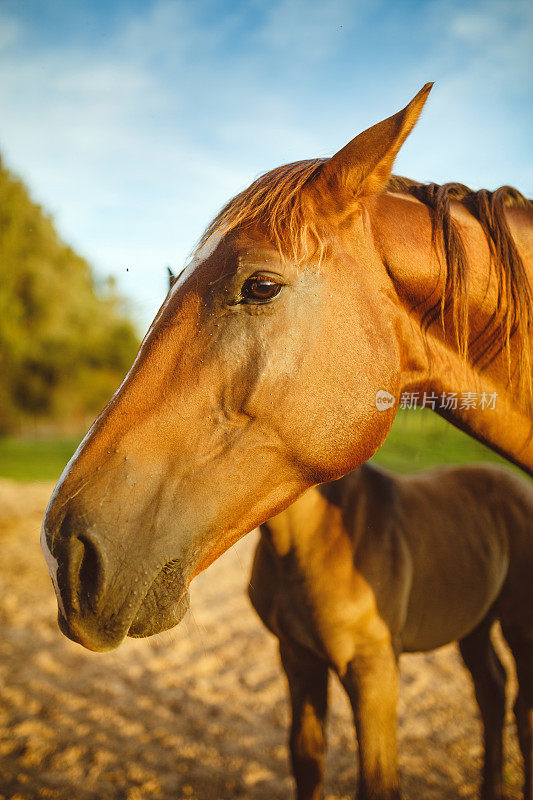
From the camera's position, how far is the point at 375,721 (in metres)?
2.02

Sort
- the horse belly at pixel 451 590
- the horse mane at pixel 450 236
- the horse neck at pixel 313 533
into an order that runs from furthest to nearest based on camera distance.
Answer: the horse belly at pixel 451 590 → the horse neck at pixel 313 533 → the horse mane at pixel 450 236

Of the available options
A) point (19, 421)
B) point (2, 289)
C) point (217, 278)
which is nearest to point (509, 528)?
point (217, 278)

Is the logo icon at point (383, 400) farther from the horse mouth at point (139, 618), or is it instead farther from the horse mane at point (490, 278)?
the horse mouth at point (139, 618)

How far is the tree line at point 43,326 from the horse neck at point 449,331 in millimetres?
14446

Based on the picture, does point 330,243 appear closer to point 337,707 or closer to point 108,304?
point 337,707

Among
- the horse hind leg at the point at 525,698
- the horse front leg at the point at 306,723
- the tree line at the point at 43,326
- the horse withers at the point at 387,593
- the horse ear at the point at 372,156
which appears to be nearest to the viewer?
the horse ear at the point at 372,156

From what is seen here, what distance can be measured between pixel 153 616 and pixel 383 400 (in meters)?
0.83

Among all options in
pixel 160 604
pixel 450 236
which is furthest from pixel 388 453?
pixel 160 604

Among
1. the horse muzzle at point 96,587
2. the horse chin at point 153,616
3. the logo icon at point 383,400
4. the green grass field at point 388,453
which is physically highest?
the logo icon at point 383,400

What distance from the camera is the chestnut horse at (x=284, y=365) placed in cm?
116

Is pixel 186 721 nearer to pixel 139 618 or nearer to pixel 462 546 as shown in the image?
pixel 462 546

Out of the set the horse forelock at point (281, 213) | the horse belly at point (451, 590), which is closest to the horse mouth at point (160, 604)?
the horse forelock at point (281, 213)

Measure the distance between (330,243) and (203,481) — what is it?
74 cm

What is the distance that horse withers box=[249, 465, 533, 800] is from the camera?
2105 mm
